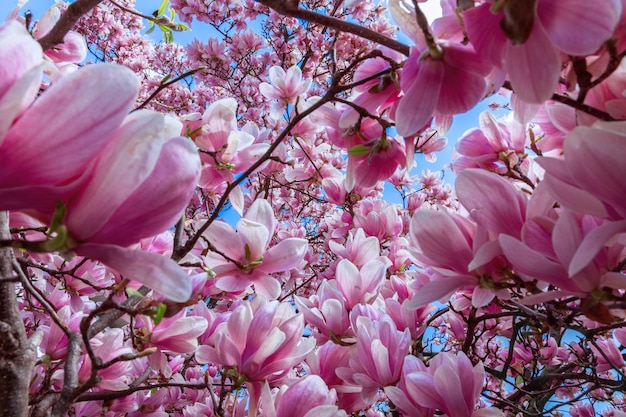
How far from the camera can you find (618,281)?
61 cm

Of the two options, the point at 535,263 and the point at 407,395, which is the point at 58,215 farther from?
the point at 407,395

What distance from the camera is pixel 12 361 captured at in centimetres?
73

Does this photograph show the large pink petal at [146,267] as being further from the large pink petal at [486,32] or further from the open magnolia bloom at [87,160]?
the large pink petal at [486,32]

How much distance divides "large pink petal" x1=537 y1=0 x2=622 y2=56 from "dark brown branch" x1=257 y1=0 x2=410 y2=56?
22cm

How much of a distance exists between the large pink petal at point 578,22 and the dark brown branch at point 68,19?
785 mm

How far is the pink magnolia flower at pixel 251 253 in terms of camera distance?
3.69 feet

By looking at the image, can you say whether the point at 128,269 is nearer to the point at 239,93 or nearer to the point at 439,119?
→ the point at 439,119

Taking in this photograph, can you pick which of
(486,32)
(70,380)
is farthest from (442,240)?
(70,380)

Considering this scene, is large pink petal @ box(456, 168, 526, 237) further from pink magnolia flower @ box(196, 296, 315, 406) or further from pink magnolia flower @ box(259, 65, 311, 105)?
pink magnolia flower @ box(259, 65, 311, 105)

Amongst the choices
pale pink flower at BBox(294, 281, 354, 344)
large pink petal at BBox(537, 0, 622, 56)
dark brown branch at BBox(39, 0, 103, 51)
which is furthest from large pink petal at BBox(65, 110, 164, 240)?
pale pink flower at BBox(294, 281, 354, 344)

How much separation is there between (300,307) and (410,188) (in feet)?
8.65

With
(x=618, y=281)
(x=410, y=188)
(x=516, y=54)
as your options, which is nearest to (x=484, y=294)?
(x=618, y=281)

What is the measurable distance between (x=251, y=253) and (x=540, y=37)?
813 mm

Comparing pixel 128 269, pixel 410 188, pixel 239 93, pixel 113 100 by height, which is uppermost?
pixel 239 93
